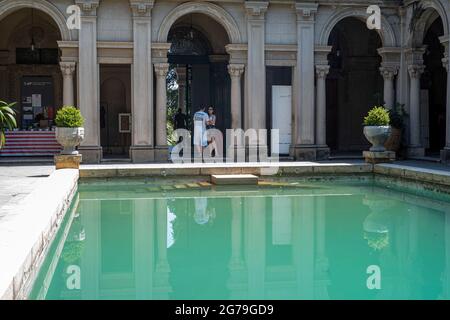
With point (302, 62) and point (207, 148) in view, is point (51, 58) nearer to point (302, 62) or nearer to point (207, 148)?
point (207, 148)

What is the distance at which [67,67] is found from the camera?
17.2 meters

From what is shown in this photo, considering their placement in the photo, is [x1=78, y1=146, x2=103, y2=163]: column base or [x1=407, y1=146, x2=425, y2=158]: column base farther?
[x1=407, y1=146, x2=425, y2=158]: column base

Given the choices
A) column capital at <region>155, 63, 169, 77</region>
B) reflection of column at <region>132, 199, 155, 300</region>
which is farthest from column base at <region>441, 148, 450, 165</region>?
reflection of column at <region>132, 199, 155, 300</region>

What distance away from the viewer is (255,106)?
1809cm

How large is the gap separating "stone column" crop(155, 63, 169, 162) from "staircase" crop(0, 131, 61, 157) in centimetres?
328

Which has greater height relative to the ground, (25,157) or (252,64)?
(252,64)

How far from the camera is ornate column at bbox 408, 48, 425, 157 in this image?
719 inches

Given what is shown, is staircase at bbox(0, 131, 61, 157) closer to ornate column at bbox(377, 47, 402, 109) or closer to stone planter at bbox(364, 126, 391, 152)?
stone planter at bbox(364, 126, 391, 152)

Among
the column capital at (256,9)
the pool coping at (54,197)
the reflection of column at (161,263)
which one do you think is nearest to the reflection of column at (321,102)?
the column capital at (256,9)

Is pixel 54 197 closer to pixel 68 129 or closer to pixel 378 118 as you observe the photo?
pixel 68 129

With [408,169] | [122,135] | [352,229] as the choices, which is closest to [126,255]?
[352,229]

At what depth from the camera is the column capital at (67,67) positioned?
56.2 ft

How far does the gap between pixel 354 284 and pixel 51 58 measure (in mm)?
17700

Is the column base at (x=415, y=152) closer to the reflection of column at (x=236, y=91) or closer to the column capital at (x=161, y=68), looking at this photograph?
the reflection of column at (x=236, y=91)
